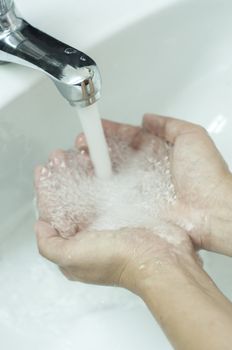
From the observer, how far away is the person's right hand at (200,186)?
2.07ft

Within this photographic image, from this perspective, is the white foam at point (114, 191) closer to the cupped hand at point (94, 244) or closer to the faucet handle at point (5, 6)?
the cupped hand at point (94, 244)

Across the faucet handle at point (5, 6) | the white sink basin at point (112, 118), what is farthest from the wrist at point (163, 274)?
the faucet handle at point (5, 6)

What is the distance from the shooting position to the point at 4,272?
692 millimetres

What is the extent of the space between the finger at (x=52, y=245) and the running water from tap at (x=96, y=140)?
101 mm

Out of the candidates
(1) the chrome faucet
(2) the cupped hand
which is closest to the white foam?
(2) the cupped hand

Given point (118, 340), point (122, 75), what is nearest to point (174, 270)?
point (118, 340)

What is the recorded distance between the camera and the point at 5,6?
56cm

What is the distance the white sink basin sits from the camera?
0.66 meters

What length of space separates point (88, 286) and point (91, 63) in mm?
299

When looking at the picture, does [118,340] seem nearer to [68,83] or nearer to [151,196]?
[151,196]

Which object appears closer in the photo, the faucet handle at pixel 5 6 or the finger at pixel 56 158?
the faucet handle at pixel 5 6

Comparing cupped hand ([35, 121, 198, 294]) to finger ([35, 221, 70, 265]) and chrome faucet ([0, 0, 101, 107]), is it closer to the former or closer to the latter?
finger ([35, 221, 70, 265])

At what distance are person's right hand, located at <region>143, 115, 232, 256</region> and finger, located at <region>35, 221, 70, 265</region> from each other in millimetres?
140

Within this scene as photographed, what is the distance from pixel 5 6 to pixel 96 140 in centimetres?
18
